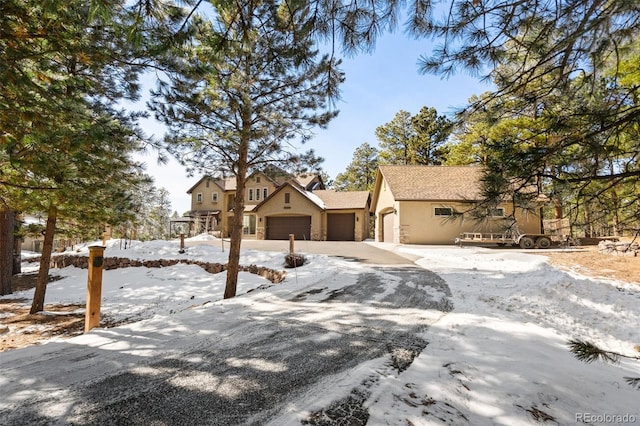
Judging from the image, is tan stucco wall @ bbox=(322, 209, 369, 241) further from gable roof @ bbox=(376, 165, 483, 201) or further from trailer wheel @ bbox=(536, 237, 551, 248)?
trailer wheel @ bbox=(536, 237, 551, 248)

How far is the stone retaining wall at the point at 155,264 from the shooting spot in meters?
9.45

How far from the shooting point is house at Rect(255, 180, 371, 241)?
23594 millimetres

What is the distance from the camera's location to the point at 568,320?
4.61 metres

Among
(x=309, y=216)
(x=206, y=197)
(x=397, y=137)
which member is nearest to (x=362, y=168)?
(x=397, y=137)

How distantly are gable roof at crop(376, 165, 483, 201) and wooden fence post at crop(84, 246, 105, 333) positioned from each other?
15223 millimetres

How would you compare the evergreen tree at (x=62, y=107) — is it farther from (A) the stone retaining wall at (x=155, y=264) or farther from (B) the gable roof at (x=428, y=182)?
(B) the gable roof at (x=428, y=182)

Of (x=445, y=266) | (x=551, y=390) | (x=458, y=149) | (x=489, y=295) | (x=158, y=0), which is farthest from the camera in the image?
(x=458, y=149)

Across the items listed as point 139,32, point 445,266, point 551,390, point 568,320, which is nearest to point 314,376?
point 551,390

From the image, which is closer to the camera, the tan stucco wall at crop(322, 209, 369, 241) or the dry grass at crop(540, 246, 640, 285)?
the dry grass at crop(540, 246, 640, 285)

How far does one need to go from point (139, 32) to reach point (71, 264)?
17106mm

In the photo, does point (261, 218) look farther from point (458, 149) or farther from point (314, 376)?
point (314, 376)

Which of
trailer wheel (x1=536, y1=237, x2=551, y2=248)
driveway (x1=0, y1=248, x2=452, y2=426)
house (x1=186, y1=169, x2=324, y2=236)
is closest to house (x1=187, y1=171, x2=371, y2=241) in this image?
house (x1=186, y1=169, x2=324, y2=236)

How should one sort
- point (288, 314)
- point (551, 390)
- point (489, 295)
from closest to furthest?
point (551, 390), point (288, 314), point (489, 295)

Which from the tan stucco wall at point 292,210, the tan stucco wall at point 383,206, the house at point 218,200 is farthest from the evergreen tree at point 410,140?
the tan stucco wall at point 292,210
